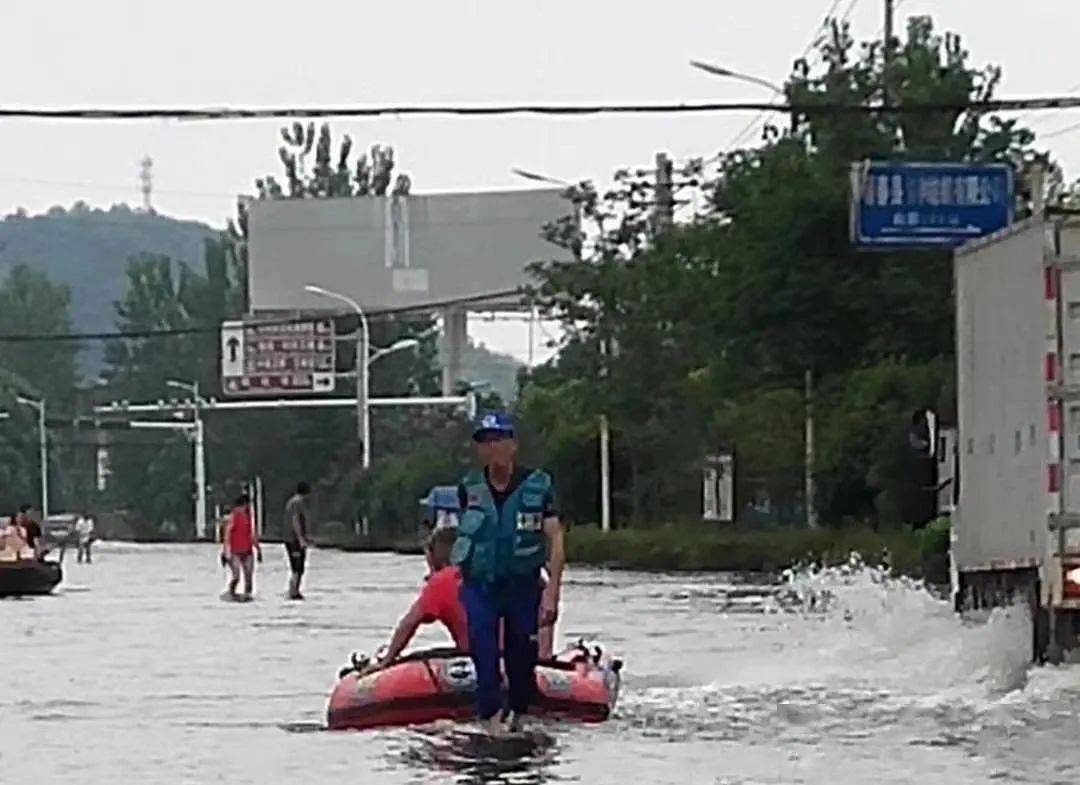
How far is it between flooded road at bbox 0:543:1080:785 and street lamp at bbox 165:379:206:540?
9347cm

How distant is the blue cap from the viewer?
15.3 m

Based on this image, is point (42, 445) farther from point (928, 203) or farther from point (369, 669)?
point (369, 669)

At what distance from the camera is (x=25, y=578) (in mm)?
45156

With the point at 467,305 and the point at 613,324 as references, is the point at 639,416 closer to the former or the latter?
the point at 613,324

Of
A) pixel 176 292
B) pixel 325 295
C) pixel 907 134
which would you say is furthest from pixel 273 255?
pixel 907 134

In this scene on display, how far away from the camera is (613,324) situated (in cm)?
6469

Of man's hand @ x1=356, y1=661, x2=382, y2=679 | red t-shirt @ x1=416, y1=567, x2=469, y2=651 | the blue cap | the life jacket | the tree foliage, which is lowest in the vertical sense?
man's hand @ x1=356, y1=661, x2=382, y2=679

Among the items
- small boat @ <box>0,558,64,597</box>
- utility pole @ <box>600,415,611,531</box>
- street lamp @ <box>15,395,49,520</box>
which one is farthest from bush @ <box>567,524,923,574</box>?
A: street lamp @ <box>15,395,49,520</box>

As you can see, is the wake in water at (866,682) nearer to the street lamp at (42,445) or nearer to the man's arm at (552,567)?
the man's arm at (552,567)

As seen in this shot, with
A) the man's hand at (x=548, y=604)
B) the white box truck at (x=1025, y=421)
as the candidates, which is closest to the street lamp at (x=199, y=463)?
the white box truck at (x=1025, y=421)

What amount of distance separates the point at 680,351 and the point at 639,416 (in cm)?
229

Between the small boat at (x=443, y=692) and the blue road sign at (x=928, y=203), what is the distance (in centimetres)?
1878

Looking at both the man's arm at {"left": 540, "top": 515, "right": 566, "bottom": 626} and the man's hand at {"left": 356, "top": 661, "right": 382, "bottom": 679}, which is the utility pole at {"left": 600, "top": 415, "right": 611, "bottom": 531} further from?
the man's arm at {"left": 540, "top": 515, "right": 566, "bottom": 626}

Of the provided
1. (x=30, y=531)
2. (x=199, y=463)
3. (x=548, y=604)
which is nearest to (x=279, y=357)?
(x=199, y=463)
